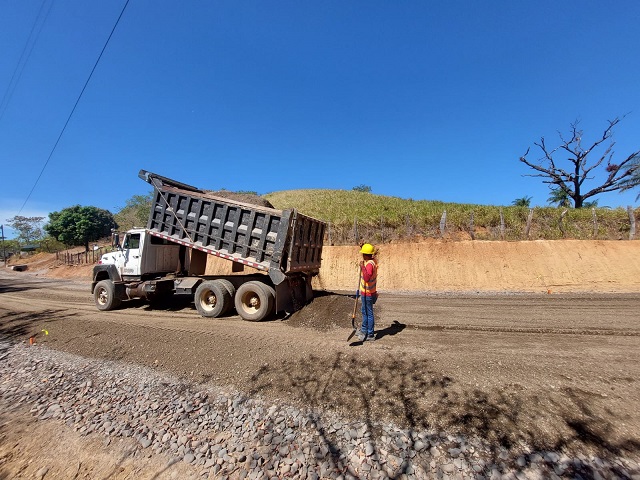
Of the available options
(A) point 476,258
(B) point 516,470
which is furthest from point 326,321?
(A) point 476,258

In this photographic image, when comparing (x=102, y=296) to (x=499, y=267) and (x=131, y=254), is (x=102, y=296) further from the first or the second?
(x=499, y=267)

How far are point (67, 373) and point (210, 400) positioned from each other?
3228 mm

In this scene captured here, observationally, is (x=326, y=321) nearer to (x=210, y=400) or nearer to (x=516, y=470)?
(x=210, y=400)

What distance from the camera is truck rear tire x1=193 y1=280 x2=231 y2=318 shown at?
8.45 meters

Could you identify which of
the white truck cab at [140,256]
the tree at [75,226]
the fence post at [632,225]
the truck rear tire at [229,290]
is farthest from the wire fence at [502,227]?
the tree at [75,226]

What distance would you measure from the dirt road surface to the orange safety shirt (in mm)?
1024

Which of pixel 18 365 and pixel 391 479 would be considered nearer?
pixel 391 479

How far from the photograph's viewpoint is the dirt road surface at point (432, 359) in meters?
3.28

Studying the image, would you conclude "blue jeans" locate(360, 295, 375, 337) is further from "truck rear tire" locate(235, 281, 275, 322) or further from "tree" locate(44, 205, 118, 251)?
"tree" locate(44, 205, 118, 251)

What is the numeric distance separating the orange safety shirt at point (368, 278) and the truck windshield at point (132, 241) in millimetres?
8132

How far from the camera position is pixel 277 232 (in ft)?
26.0

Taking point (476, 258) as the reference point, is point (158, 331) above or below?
below

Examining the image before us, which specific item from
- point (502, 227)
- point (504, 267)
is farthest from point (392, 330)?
point (502, 227)

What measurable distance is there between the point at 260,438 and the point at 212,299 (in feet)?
20.1
